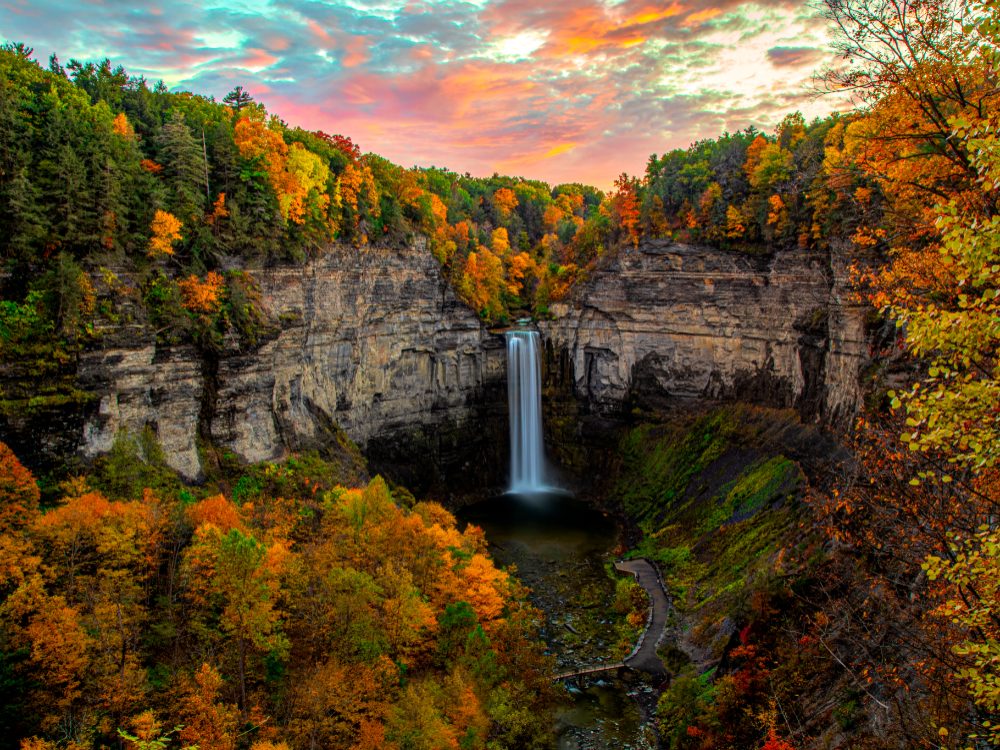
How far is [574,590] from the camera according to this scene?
38906mm

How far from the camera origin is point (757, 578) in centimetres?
2803

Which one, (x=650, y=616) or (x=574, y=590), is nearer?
(x=650, y=616)

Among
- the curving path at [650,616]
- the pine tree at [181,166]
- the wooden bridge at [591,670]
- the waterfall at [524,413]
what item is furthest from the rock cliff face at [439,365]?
the wooden bridge at [591,670]

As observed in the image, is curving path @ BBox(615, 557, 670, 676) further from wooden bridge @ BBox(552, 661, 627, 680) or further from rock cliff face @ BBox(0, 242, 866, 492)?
rock cliff face @ BBox(0, 242, 866, 492)

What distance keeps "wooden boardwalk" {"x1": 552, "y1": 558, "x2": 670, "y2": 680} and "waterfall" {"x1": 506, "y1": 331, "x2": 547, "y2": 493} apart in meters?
17.8

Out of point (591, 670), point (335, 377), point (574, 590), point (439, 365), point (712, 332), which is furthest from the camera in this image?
point (439, 365)

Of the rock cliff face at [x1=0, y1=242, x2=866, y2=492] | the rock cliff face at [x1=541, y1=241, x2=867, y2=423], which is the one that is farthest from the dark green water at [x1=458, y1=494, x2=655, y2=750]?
the rock cliff face at [x1=541, y1=241, x2=867, y2=423]

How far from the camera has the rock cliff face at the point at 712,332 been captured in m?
40.4

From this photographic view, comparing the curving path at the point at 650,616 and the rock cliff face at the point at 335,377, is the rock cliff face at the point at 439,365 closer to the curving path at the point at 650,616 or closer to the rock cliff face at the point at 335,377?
the rock cliff face at the point at 335,377

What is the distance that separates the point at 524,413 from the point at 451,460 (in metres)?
7.82

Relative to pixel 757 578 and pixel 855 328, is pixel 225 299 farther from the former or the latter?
pixel 855 328

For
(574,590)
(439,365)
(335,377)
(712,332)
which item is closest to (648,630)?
(574,590)

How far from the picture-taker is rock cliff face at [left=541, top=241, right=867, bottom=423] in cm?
4038

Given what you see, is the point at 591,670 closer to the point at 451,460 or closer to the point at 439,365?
the point at 451,460
